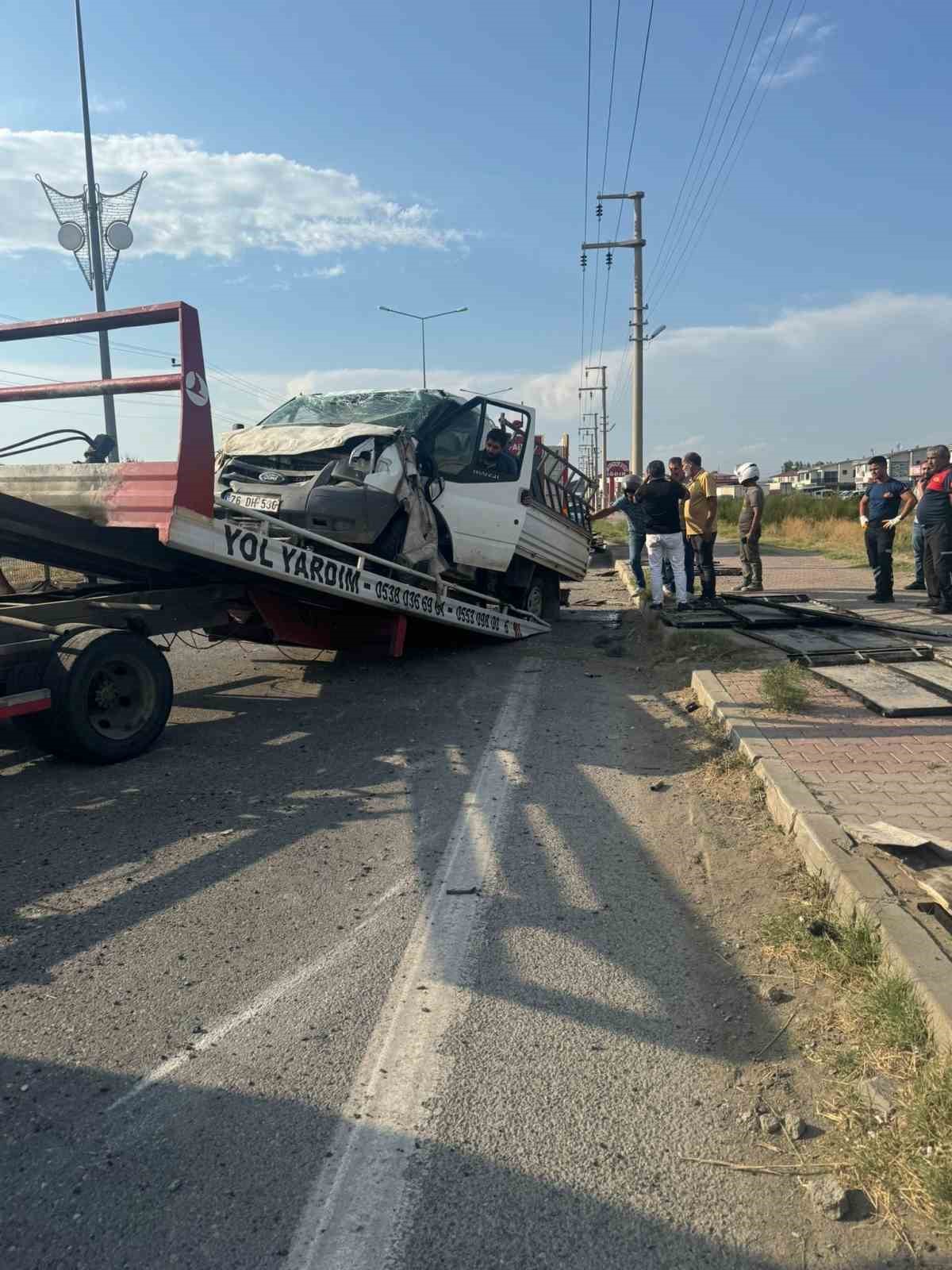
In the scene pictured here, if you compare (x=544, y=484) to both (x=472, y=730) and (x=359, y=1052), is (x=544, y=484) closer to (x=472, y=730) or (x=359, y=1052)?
(x=472, y=730)

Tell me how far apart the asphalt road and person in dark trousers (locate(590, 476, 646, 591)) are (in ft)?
20.8

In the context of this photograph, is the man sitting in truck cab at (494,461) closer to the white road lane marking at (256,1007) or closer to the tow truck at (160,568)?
the tow truck at (160,568)

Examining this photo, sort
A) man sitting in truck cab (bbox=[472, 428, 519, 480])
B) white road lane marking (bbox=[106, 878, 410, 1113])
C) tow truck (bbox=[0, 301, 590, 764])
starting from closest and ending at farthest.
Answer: white road lane marking (bbox=[106, 878, 410, 1113])
tow truck (bbox=[0, 301, 590, 764])
man sitting in truck cab (bbox=[472, 428, 519, 480])

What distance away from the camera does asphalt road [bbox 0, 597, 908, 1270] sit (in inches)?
87.7

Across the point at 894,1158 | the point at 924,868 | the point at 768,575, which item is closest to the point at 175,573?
the point at 924,868

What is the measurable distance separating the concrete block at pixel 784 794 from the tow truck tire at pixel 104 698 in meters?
3.77

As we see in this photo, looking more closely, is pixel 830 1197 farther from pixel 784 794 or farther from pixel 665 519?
pixel 665 519

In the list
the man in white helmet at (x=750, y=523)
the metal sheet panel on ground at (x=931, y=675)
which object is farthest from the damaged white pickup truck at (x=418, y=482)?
the metal sheet panel on ground at (x=931, y=675)

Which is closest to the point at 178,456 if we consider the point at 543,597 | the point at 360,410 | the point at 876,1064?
the point at 360,410

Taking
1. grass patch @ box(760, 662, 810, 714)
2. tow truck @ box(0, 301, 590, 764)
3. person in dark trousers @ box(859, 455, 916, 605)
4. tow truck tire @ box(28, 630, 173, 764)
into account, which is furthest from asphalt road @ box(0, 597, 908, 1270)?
person in dark trousers @ box(859, 455, 916, 605)

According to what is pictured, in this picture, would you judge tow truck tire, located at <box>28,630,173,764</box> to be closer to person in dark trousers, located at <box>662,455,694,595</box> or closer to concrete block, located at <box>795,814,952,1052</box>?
concrete block, located at <box>795,814,952,1052</box>

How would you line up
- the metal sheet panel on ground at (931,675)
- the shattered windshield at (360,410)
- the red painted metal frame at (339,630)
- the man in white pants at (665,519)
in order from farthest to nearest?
the man in white pants at (665,519) < the shattered windshield at (360,410) < the red painted metal frame at (339,630) < the metal sheet panel on ground at (931,675)

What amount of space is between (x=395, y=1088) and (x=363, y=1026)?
0.33 metres

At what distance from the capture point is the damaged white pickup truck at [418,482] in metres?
7.56
